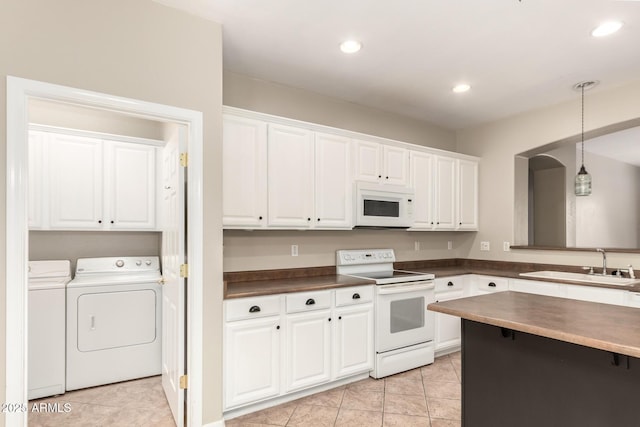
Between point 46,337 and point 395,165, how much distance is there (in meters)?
3.42

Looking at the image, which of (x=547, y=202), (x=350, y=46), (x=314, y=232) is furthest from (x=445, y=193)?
(x=547, y=202)

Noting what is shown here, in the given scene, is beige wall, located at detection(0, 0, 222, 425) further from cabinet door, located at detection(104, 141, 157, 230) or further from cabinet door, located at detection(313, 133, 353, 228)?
cabinet door, located at detection(104, 141, 157, 230)

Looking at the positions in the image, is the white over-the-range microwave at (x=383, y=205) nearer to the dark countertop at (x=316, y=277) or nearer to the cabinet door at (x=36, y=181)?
the dark countertop at (x=316, y=277)

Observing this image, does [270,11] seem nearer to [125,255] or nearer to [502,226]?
[125,255]

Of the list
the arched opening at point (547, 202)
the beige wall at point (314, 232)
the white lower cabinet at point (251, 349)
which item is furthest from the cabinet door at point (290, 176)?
the arched opening at point (547, 202)

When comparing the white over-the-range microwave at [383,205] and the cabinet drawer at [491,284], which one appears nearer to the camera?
the white over-the-range microwave at [383,205]

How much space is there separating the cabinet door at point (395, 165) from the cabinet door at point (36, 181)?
121 inches

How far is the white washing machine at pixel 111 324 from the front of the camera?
2.96m

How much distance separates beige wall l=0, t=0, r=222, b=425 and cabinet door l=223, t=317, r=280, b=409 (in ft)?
0.37

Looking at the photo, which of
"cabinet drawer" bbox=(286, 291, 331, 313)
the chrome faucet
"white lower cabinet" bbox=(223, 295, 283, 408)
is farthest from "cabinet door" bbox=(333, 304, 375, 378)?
the chrome faucet

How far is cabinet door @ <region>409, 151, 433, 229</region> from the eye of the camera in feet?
12.8

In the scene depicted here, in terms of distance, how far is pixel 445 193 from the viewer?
418cm

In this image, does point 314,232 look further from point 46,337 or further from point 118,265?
point 46,337

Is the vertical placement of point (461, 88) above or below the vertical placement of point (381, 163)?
above
